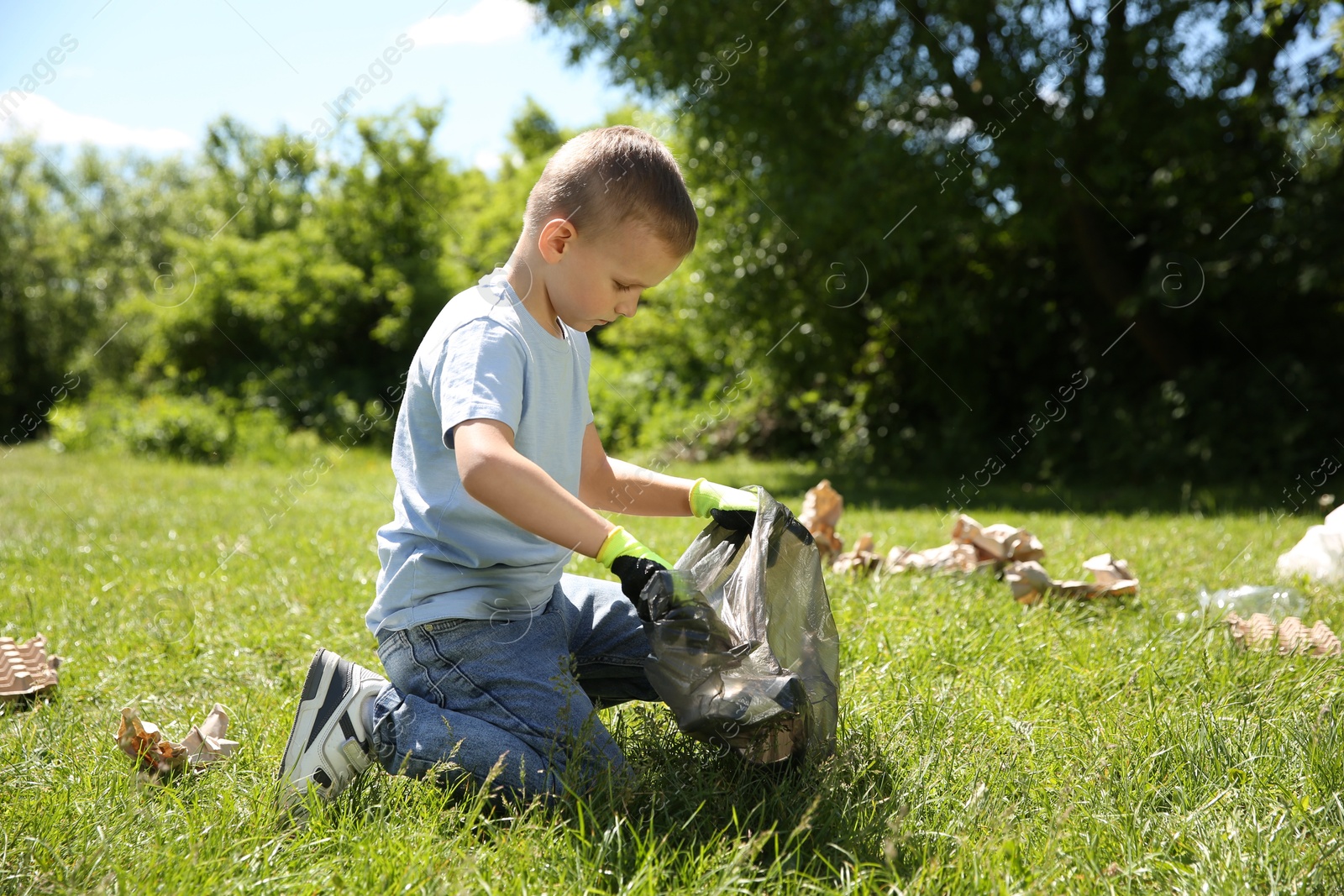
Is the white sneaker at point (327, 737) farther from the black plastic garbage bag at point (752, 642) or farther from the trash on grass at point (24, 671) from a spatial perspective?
the trash on grass at point (24, 671)

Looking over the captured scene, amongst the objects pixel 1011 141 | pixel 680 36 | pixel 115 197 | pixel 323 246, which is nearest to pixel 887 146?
pixel 1011 141

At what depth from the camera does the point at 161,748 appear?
2.02m

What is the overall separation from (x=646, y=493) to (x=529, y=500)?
675 millimetres

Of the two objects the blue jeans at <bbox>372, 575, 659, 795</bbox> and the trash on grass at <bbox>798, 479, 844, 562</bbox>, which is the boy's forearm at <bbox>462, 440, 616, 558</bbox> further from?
the trash on grass at <bbox>798, 479, 844, 562</bbox>

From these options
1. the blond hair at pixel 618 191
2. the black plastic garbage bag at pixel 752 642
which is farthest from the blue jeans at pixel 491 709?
the blond hair at pixel 618 191

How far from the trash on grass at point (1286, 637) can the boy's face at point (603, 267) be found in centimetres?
197

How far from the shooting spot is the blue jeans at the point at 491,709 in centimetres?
184

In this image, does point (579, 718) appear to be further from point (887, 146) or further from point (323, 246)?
point (323, 246)

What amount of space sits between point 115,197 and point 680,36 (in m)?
27.0

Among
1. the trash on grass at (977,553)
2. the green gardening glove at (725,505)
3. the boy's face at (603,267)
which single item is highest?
the boy's face at (603,267)

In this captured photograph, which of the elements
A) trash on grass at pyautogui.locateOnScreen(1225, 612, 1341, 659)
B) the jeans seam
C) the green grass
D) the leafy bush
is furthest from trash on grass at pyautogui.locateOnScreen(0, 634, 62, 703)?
the leafy bush

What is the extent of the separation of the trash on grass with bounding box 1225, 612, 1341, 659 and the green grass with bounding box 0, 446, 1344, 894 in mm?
65

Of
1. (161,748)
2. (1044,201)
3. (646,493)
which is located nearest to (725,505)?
(646,493)

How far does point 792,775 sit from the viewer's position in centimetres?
190
